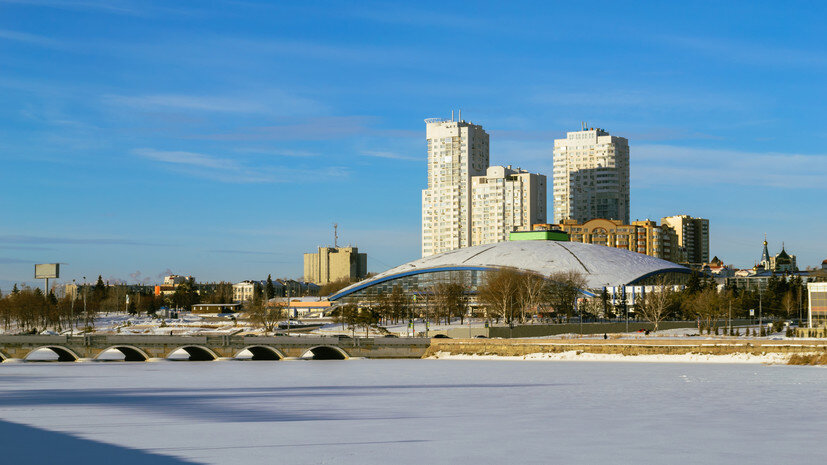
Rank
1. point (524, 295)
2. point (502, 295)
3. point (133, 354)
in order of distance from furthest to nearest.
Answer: point (524, 295)
point (502, 295)
point (133, 354)

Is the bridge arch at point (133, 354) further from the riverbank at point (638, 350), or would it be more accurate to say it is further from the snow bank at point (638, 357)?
the snow bank at point (638, 357)

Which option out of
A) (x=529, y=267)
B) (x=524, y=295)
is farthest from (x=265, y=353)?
(x=529, y=267)

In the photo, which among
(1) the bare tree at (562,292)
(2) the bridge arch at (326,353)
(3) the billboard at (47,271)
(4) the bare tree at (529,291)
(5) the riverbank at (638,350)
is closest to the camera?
(5) the riverbank at (638,350)

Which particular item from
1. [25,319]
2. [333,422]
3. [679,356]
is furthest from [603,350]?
[25,319]

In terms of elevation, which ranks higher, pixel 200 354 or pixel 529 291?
pixel 529 291

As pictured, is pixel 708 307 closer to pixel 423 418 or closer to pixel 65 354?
pixel 65 354

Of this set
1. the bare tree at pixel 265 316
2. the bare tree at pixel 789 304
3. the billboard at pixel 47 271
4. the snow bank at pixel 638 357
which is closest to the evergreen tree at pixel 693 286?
the bare tree at pixel 789 304

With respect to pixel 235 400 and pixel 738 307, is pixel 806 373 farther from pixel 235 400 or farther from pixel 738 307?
pixel 738 307

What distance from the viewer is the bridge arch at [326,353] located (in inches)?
3593

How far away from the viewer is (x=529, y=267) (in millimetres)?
175750

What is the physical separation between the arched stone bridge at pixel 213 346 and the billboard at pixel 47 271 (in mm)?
83989

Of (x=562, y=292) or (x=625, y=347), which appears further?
(x=562, y=292)

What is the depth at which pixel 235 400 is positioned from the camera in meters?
44.5

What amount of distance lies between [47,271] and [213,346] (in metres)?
94.9
